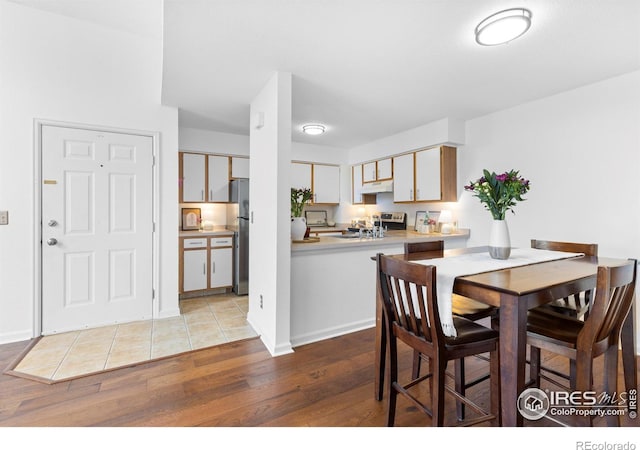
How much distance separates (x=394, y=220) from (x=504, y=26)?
3.29 m

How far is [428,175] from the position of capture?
3896mm

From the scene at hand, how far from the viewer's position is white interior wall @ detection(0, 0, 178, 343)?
254cm

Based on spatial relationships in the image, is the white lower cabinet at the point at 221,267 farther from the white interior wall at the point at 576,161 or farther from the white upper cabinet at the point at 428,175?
the white interior wall at the point at 576,161

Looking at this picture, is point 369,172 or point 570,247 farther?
point 369,172

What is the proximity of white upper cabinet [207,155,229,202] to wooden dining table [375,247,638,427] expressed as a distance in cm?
325

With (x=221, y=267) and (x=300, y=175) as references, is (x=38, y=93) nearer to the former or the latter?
(x=221, y=267)

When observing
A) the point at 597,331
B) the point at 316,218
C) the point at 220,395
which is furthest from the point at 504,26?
the point at 316,218

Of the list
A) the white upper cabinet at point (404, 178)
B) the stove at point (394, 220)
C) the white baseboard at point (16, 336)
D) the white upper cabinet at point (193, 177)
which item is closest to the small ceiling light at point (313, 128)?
the white upper cabinet at point (404, 178)

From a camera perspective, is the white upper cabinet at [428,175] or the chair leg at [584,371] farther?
the white upper cabinet at [428,175]

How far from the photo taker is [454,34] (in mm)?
1909

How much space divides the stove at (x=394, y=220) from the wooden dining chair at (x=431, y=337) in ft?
10.5

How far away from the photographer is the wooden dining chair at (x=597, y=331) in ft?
4.08

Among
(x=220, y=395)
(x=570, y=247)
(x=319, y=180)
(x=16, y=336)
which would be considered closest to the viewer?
(x=220, y=395)
